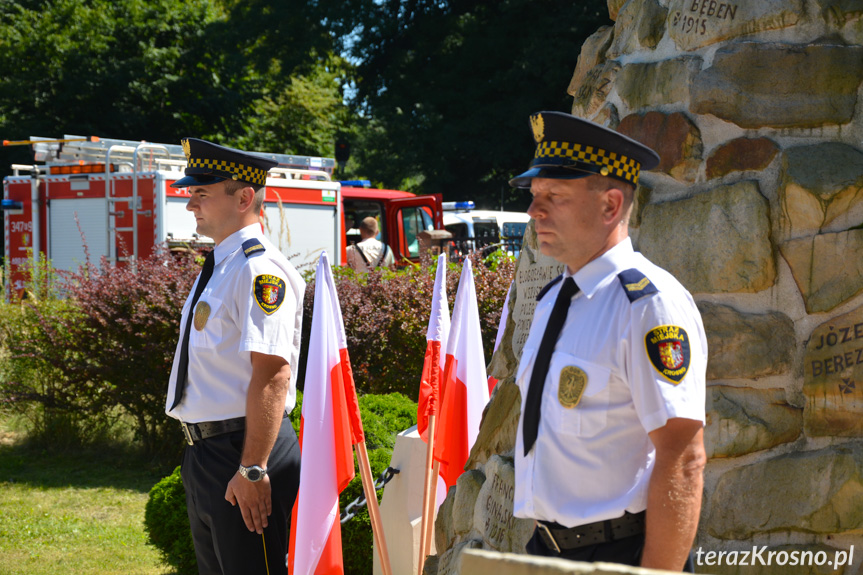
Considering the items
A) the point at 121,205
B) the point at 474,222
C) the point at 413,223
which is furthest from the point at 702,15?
the point at 474,222

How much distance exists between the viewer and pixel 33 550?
19.9ft

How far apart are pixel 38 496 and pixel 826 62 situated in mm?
6733

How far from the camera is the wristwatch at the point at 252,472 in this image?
3.21 metres

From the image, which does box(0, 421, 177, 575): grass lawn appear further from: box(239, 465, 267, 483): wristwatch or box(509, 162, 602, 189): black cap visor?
box(509, 162, 602, 189): black cap visor

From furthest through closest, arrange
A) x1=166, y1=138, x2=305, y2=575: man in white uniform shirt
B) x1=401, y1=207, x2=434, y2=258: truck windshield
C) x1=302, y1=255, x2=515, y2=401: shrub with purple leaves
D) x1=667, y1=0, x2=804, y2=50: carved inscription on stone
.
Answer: x1=401, y1=207, x2=434, y2=258: truck windshield → x1=302, y1=255, x2=515, y2=401: shrub with purple leaves → x1=166, y1=138, x2=305, y2=575: man in white uniform shirt → x1=667, y1=0, x2=804, y2=50: carved inscription on stone

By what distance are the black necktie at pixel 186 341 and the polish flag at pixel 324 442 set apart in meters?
0.89

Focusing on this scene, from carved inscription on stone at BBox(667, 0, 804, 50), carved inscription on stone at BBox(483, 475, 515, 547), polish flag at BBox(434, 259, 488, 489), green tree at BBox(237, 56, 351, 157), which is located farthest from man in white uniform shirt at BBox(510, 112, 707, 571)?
green tree at BBox(237, 56, 351, 157)

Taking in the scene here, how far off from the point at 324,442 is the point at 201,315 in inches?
42.8

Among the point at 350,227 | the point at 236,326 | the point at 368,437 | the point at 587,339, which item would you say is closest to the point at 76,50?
the point at 350,227

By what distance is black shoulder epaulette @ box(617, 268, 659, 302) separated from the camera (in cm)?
206

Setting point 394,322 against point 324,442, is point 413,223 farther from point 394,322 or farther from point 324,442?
point 324,442

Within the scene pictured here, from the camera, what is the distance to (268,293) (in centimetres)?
337

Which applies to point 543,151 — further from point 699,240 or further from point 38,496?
point 38,496

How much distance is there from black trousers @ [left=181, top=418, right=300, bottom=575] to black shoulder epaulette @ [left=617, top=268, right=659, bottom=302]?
1.80 meters
